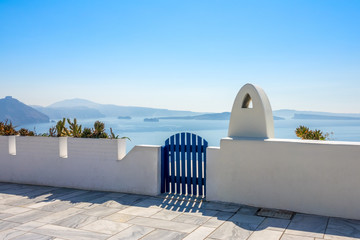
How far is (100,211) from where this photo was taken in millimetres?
5395

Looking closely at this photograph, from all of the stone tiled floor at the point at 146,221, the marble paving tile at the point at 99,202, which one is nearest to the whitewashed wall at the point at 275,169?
the stone tiled floor at the point at 146,221

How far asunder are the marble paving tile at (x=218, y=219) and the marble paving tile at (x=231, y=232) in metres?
0.13

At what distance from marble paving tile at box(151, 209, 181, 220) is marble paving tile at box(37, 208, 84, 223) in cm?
140

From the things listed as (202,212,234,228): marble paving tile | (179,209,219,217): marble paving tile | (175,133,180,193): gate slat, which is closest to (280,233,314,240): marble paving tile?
(202,212,234,228): marble paving tile

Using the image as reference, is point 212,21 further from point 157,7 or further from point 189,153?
point 189,153

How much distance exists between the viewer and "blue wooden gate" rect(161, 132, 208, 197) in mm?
6164

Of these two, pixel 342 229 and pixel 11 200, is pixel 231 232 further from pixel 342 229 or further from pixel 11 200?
pixel 11 200

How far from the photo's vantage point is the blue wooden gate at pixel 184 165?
6164 mm

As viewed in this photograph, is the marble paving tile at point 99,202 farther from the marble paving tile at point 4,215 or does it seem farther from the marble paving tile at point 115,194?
the marble paving tile at point 4,215

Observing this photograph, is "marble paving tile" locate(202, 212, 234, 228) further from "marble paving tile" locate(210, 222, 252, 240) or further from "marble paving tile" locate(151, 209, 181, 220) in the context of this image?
"marble paving tile" locate(151, 209, 181, 220)

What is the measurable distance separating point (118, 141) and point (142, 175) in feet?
3.04

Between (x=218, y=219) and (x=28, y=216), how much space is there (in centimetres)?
319

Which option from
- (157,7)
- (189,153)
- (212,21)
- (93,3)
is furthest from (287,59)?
(189,153)

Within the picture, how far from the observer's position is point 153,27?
11.1 metres
